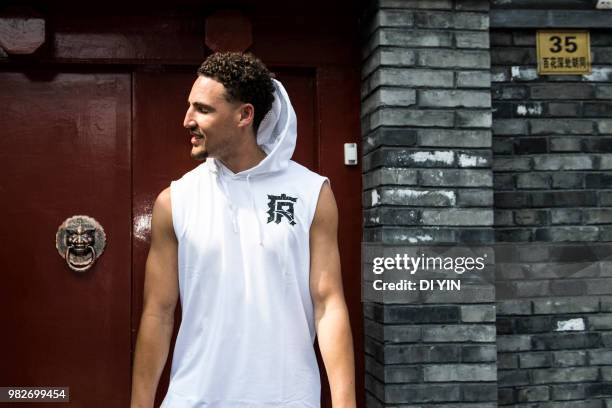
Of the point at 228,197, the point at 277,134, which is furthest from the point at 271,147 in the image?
the point at 228,197

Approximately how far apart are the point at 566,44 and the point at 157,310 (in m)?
2.73

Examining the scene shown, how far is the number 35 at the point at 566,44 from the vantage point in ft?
14.2

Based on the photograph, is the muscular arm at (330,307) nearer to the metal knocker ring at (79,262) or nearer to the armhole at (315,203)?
the armhole at (315,203)

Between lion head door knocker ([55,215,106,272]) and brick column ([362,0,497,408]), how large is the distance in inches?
57.0

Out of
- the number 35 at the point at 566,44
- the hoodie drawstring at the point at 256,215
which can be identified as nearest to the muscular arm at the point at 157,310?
the hoodie drawstring at the point at 256,215

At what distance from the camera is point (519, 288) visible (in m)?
4.23

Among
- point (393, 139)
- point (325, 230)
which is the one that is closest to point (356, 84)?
point (393, 139)

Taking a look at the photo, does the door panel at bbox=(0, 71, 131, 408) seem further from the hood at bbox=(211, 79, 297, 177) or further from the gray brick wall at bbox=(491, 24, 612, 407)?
the gray brick wall at bbox=(491, 24, 612, 407)

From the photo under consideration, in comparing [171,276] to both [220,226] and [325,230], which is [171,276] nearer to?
[220,226]

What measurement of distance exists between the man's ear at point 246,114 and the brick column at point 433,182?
1.08 metres

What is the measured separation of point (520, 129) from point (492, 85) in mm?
279

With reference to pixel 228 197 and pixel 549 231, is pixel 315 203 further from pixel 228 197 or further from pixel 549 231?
pixel 549 231

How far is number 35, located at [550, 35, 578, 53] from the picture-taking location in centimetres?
433

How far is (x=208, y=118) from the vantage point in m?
2.93
